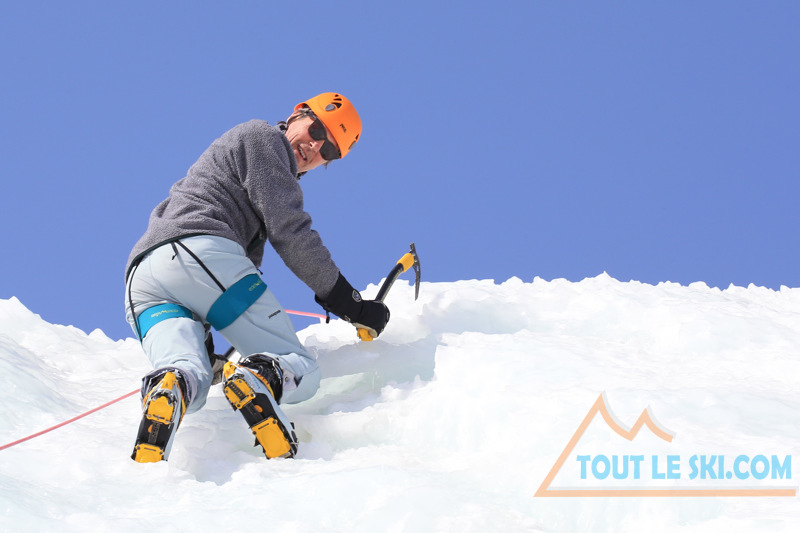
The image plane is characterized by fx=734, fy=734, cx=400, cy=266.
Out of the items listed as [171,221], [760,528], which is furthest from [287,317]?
[760,528]

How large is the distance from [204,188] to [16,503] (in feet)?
5.55

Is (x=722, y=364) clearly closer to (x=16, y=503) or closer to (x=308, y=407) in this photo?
(x=308, y=407)

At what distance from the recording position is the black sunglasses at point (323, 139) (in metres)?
3.75

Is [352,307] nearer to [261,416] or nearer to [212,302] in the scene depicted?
[212,302]

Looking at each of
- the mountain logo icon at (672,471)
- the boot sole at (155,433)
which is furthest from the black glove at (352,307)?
the mountain logo icon at (672,471)

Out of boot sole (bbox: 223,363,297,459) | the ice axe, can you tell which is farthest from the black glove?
boot sole (bbox: 223,363,297,459)

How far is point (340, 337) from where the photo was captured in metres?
4.40

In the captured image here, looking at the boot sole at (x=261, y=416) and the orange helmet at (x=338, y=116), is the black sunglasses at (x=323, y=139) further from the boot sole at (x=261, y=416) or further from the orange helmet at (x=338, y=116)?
the boot sole at (x=261, y=416)

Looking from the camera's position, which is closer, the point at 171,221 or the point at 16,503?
the point at 16,503

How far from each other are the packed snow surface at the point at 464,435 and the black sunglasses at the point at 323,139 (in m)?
1.01

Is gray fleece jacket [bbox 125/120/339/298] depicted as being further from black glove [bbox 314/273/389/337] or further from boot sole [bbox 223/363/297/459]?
boot sole [bbox 223/363/297/459]

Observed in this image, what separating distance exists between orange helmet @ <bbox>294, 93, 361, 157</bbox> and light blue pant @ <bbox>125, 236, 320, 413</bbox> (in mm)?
920

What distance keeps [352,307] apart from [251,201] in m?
0.69

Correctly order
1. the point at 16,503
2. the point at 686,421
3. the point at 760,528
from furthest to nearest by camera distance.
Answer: the point at 686,421
the point at 16,503
the point at 760,528
